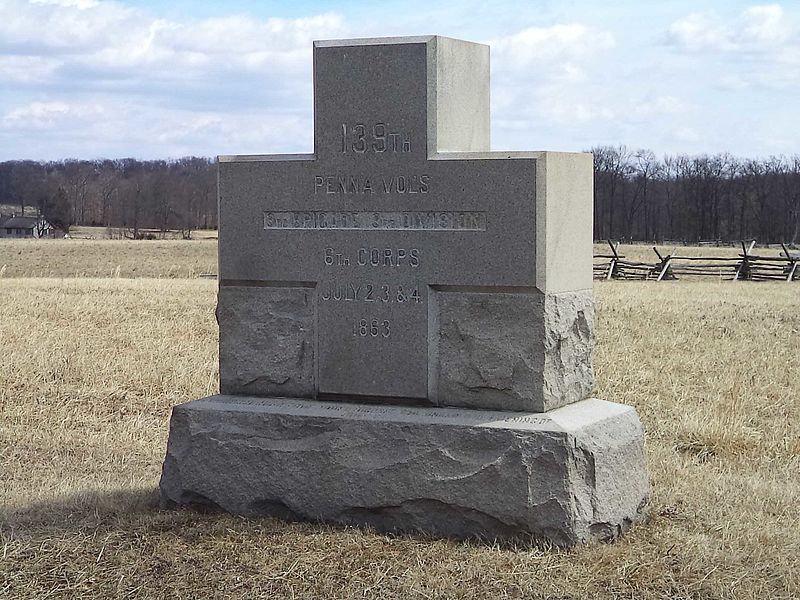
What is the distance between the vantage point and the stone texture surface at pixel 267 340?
20.9 ft

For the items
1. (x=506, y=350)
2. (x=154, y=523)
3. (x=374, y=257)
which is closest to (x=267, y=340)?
(x=374, y=257)

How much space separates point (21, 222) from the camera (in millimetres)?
91750

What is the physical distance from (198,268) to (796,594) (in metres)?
37.1

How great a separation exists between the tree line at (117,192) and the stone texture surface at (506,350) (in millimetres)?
82292

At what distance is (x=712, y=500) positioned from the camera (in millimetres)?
6527

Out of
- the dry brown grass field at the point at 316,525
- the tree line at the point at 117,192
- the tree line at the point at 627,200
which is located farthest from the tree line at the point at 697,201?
the dry brown grass field at the point at 316,525

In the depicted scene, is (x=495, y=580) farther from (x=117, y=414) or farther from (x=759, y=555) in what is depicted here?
(x=117, y=414)

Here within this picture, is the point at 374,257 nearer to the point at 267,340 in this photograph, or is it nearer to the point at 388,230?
the point at 388,230

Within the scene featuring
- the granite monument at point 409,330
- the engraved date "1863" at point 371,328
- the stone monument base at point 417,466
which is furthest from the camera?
the engraved date "1863" at point 371,328

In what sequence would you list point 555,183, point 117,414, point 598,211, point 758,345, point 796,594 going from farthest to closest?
point 598,211, point 758,345, point 117,414, point 555,183, point 796,594

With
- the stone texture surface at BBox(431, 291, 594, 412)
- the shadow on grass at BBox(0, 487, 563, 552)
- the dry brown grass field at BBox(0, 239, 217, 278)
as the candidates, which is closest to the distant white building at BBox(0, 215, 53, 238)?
the dry brown grass field at BBox(0, 239, 217, 278)

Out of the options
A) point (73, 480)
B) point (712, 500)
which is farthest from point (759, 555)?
point (73, 480)

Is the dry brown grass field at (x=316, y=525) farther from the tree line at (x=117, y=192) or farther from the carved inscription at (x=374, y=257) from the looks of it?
the tree line at (x=117, y=192)

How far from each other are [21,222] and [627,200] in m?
50.0
